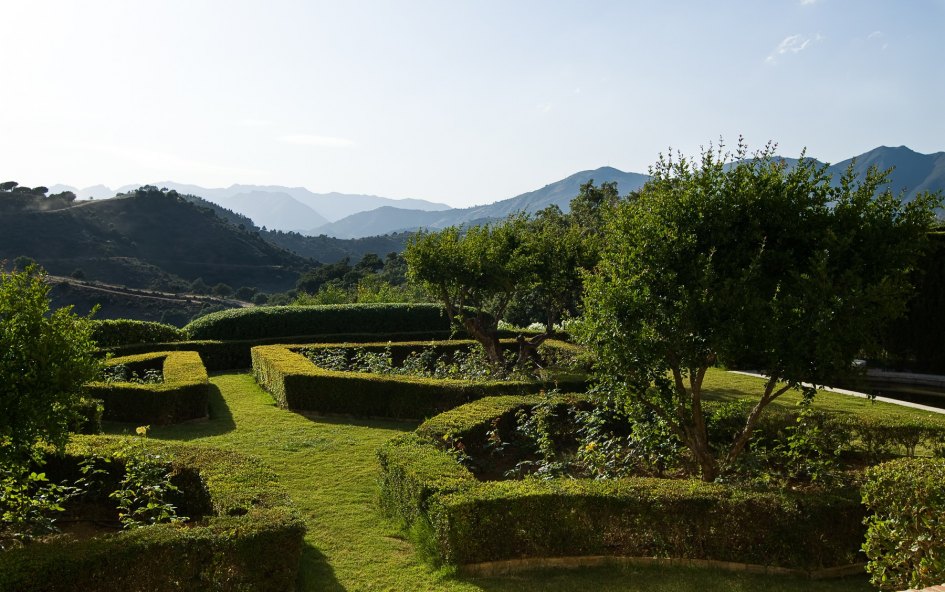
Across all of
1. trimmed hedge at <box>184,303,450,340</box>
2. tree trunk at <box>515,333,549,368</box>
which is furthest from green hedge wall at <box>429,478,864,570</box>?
trimmed hedge at <box>184,303,450,340</box>

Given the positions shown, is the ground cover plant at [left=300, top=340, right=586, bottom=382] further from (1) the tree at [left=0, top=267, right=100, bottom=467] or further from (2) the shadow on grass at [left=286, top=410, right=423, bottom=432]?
(1) the tree at [left=0, top=267, right=100, bottom=467]

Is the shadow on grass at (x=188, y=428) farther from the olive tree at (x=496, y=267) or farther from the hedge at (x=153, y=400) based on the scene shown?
the olive tree at (x=496, y=267)

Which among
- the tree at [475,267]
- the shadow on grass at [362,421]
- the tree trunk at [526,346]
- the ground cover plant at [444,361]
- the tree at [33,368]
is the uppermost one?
the tree at [475,267]

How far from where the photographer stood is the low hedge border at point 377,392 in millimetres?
11602

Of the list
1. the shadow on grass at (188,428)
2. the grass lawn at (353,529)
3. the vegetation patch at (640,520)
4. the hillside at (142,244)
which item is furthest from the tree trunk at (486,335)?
the hillside at (142,244)

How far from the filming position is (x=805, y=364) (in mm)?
6281

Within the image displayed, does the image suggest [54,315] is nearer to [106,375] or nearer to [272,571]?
[272,571]

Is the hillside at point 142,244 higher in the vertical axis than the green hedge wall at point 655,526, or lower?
higher

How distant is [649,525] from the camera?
5.77 m

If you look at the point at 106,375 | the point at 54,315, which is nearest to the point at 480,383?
the point at 54,315

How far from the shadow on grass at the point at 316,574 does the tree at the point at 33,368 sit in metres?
2.29

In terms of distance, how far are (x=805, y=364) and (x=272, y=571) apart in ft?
17.0

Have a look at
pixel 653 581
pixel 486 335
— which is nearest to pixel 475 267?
pixel 486 335

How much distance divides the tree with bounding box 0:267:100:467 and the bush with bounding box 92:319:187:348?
44.2ft
